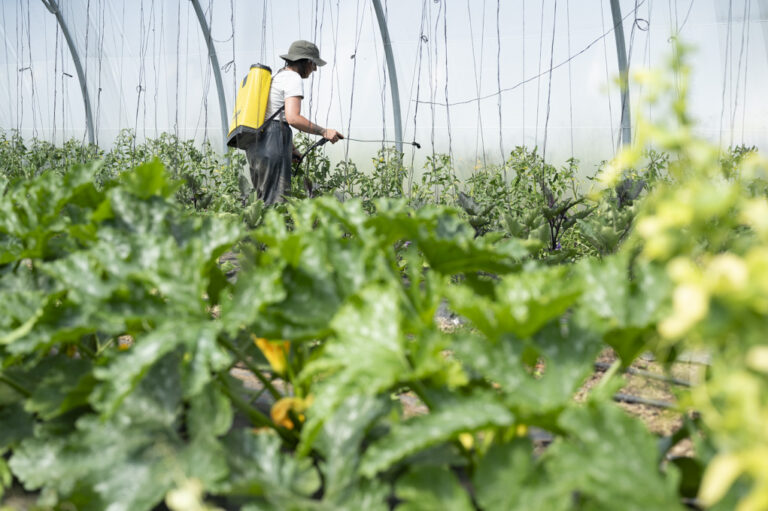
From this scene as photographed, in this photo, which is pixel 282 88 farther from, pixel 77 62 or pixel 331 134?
pixel 77 62

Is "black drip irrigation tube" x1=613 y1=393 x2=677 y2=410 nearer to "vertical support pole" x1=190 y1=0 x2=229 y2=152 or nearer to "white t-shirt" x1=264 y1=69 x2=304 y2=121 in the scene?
"white t-shirt" x1=264 y1=69 x2=304 y2=121

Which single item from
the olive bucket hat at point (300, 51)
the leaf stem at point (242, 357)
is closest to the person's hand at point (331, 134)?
the olive bucket hat at point (300, 51)

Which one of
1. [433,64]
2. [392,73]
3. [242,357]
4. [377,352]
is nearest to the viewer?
[377,352]

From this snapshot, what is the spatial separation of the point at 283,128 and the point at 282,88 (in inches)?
13.3

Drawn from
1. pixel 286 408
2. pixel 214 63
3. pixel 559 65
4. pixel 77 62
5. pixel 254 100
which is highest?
pixel 77 62

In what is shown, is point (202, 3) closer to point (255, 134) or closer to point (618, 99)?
point (255, 134)

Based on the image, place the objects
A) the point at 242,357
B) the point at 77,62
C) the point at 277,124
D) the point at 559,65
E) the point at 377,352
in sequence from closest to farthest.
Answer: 1. the point at 377,352
2. the point at 242,357
3. the point at 277,124
4. the point at 559,65
5. the point at 77,62

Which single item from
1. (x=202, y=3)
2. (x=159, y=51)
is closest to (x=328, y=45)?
(x=202, y=3)

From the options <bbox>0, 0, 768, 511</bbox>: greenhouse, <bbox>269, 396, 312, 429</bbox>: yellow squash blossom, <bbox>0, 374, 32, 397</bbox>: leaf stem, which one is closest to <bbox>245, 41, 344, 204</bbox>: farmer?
<bbox>0, 0, 768, 511</bbox>: greenhouse

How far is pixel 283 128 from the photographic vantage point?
17.1 feet

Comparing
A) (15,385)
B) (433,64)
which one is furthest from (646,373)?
(433,64)

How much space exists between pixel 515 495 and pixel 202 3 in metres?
9.34

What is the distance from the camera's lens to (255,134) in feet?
16.7

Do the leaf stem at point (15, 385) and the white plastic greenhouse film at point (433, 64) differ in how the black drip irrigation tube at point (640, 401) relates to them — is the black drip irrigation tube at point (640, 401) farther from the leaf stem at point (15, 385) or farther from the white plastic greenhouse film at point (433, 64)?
A: the white plastic greenhouse film at point (433, 64)
